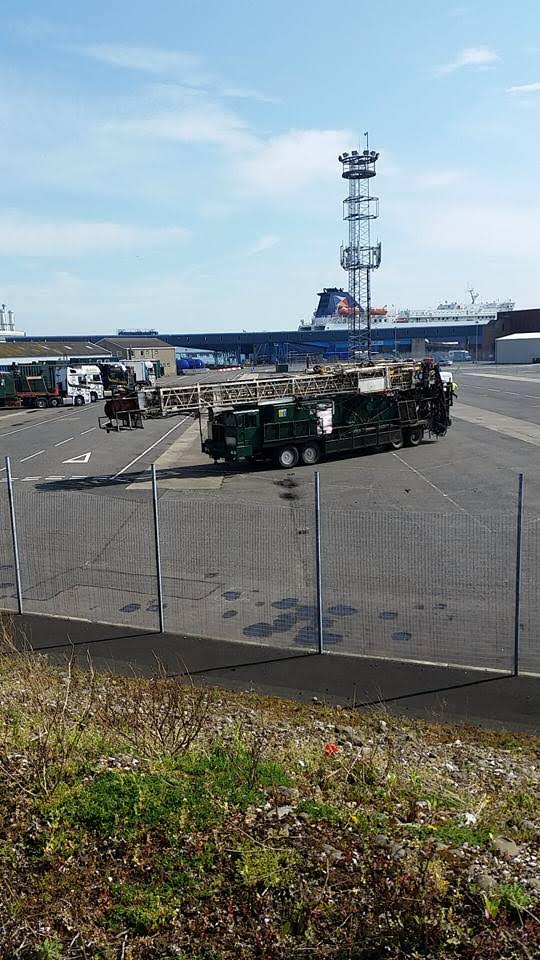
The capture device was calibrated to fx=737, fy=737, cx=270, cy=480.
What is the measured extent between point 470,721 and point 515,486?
533 inches

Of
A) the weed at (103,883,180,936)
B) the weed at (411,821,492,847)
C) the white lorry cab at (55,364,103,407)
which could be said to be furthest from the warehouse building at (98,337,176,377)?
the weed at (103,883,180,936)

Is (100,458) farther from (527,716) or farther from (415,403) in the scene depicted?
(527,716)

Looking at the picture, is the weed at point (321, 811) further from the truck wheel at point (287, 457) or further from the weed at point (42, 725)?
the truck wheel at point (287, 457)

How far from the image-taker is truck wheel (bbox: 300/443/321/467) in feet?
85.0

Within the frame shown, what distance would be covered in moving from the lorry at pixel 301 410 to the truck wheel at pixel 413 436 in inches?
1.6

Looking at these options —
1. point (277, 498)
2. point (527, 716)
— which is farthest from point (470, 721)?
point (277, 498)

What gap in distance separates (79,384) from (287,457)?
35.1m

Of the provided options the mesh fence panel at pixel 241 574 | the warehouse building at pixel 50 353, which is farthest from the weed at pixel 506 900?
the warehouse building at pixel 50 353

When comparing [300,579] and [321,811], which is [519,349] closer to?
[300,579]

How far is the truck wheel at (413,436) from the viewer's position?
29.3 metres

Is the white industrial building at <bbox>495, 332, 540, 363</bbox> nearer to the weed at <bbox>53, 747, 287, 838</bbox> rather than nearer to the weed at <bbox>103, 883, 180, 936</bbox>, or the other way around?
the weed at <bbox>53, 747, 287, 838</bbox>

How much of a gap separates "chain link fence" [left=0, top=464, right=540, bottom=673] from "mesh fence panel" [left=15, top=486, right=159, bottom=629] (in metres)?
0.04

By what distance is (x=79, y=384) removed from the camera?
56375 millimetres

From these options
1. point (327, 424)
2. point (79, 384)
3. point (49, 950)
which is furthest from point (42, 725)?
point (79, 384)
